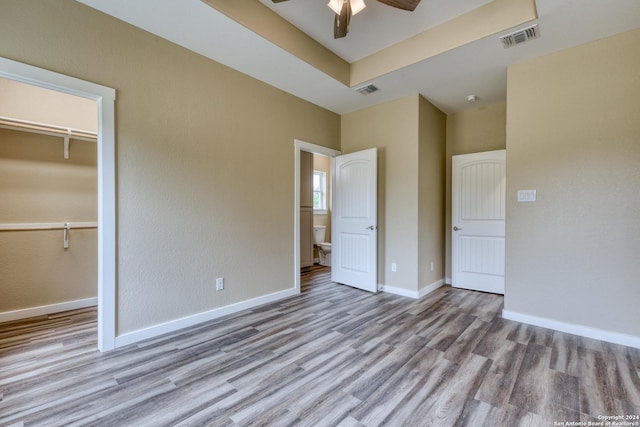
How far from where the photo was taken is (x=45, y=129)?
2787mm

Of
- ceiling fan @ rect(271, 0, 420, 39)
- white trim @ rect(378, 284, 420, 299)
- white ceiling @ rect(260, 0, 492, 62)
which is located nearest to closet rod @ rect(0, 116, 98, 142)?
white ceiling @ rect(260, 0, 492, 62)

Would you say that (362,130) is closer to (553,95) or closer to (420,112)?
(420,112)

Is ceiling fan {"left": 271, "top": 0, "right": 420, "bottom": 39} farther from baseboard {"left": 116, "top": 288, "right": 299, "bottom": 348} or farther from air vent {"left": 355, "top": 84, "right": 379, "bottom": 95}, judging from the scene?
baseboard {"left": 116, "top": 288, "right": 299, "bottom": 348}

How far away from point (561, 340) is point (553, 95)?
2.33 metres

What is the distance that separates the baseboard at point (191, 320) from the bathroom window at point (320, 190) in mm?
3252

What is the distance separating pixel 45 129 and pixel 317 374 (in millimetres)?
3575

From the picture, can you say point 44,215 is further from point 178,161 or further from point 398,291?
point 398,291

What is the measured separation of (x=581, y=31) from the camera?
2348mm

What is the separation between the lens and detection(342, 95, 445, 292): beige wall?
3.63 metres

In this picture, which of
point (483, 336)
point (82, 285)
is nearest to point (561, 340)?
point (483, 336)

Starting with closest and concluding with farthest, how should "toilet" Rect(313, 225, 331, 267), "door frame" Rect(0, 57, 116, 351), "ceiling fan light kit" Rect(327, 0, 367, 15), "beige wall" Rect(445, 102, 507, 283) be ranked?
"ceiling fan light kit" Rect(327, 0, 367, 15) → "door frame" Rect(0, 57, 116, 351) → "beige wall" Rect(445, 102, 507, 283) → "toilet" Rect(313, 225, 331, 267)

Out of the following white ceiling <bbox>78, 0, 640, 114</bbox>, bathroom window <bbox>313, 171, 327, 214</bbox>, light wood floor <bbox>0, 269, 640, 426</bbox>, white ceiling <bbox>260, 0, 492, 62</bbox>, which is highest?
white ceiling <bbox>260, 0, 492, 62</bbox>

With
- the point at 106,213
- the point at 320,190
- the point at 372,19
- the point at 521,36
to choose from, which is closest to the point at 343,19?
the point at 372,19

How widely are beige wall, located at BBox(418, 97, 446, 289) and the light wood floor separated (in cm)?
109
